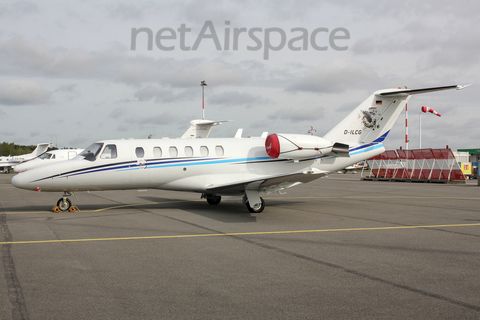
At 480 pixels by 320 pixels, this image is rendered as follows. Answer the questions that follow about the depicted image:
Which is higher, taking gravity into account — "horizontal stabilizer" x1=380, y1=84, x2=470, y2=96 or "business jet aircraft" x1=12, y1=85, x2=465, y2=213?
"horizontal stabilizer" x1=380, y1=84, x2=470, y2=96

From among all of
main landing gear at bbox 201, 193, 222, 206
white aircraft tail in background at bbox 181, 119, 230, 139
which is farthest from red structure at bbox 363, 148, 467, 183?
main landing gear at bbox 201, 193, 222, 206

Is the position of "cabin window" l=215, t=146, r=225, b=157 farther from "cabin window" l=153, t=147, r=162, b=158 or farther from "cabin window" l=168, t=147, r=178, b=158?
"cabin window" l=153, t=147, r=162, b=158

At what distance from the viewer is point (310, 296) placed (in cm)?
525

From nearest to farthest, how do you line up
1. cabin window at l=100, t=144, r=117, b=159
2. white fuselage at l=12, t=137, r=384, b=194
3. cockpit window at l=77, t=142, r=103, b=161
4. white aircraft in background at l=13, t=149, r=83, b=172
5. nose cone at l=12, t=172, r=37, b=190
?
nose cone at l=12, t=172, r=37, b=190, white fuselage at l=12, t=137, r=384, b=194, cockpit window at l=77, t=142, r=103, b=161, cabin window at l=100, t=144, r=117, b=159, white aircraft in background at l=13, t=149, r=83, b=172

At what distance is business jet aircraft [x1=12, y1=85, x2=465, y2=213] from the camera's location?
46.4 ft

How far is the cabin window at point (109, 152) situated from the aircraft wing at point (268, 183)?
3730 mm

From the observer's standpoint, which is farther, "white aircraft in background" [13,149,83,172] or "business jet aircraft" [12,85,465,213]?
"white aircraft in background" [13,149,83,172]

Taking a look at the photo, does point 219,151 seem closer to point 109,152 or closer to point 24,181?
point 109,152

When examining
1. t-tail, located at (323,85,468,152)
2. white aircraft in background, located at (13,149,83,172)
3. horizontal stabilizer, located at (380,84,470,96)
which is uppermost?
horizontal stabilizer, located at (380,84,470,96)

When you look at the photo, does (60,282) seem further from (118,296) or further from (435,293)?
(435,293)

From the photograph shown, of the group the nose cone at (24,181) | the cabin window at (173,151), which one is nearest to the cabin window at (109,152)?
the cabin window at (173,151)

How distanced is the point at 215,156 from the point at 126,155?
3.31 m

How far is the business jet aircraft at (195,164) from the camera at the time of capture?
14.1 metres

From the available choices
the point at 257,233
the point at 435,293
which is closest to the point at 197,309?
the point at 435,293
